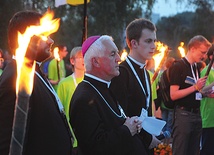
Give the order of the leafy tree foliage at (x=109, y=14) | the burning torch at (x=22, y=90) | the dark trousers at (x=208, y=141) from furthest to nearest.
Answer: the leafy tree foliage at (x=109, y=14)
the dark trousers at (x=208, y=141)
the burning torch at (x=22, y=90)

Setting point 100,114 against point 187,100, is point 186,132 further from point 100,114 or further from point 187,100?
point 100,114

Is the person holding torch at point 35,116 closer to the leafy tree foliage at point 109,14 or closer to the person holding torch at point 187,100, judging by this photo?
the person holding torch at point 187,100

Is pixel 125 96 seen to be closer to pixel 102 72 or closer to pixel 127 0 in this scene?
pixel 102 72

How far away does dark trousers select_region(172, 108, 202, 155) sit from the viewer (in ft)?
19.1

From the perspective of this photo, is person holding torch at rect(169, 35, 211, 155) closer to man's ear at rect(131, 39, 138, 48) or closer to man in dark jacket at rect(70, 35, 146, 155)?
man's ear at rect(131, 39, 138, 48)

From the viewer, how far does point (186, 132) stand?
5809mm

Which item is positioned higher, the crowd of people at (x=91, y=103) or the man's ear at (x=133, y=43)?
the man's ear at (x=133, y=43)

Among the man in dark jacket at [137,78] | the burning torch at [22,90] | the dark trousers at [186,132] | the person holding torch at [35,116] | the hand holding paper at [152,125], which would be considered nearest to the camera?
the burning torch at [22,90]

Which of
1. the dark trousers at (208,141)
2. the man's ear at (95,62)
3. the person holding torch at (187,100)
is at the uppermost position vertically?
the man's ear at (95,62)

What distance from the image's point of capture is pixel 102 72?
126 inches

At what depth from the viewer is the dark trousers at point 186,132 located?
19.1 feet

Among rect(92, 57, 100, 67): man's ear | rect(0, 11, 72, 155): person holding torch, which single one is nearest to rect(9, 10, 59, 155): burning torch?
rect(0, 11, 72, 155): person holding torch

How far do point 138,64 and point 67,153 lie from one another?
152 centimetres

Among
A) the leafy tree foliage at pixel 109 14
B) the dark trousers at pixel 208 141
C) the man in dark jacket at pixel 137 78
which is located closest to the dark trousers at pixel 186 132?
the dark trousers at pixel 208 141
